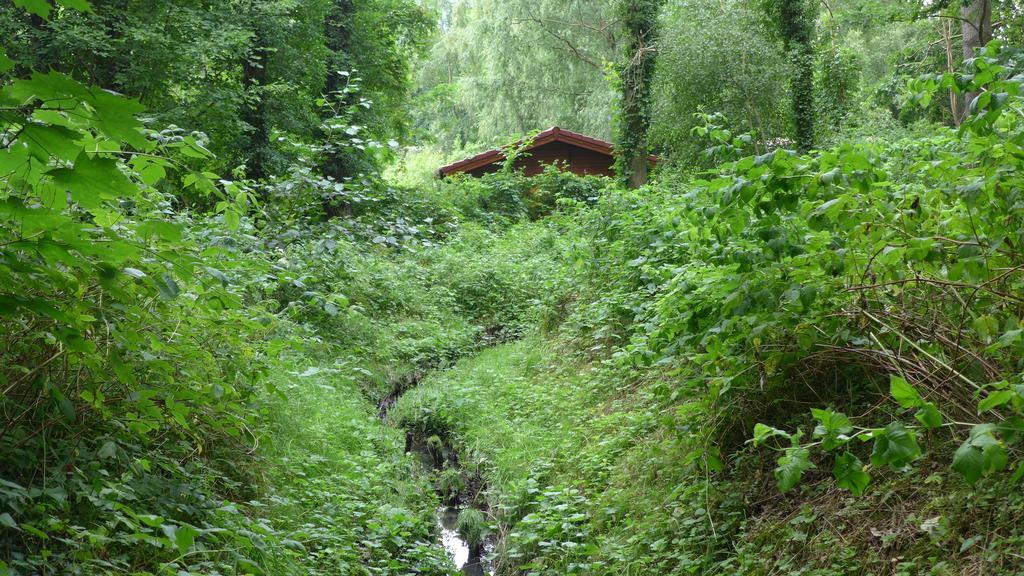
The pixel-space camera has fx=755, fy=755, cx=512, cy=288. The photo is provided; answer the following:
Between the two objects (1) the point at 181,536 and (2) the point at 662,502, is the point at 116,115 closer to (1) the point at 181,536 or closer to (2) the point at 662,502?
(1) the point at 181,536

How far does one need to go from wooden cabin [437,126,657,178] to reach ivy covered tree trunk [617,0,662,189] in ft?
14.0

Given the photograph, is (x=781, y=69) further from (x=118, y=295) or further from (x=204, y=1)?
(x=118, y=295)

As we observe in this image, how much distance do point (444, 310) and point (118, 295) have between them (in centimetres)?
914

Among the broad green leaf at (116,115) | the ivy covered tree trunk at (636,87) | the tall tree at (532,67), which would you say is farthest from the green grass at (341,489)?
the tall tree at (532,67)

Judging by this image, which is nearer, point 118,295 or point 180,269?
point 180,269

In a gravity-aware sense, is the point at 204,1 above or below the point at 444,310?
above

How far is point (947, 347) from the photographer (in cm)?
340

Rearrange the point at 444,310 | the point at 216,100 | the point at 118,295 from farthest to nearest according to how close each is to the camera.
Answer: the point at 216,100, the point at 444,310, the point at 118,295

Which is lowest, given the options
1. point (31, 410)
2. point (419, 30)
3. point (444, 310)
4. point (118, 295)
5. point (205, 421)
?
point (444, 310)

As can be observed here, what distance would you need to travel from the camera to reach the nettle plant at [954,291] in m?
2.99

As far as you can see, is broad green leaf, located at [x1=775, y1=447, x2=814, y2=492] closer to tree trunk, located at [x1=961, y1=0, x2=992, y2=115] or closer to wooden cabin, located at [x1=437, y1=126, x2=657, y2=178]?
tree trunk, located at [x1=961, y1=0, x2=992, y2=115]

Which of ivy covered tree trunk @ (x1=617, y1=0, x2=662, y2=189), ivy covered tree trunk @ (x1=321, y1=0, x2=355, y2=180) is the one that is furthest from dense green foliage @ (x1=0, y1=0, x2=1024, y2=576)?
ivy covered tree trunk @ (x1=617, y1=0, x2=662, y2=189)

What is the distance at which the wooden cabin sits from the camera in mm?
24891

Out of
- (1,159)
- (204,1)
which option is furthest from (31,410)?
(204,1)
